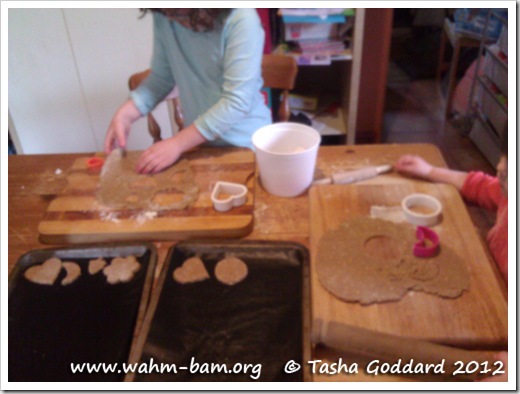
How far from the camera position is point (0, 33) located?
89 cm

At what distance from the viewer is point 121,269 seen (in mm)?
815

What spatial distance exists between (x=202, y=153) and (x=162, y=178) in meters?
0.15

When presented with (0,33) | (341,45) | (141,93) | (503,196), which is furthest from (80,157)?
(341,45)

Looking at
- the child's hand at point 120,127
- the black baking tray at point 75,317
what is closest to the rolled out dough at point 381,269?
the black baking tray at point 75,317

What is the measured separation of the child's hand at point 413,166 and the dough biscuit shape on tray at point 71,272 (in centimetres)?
74

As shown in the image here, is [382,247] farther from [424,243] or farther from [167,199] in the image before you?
[167,199]

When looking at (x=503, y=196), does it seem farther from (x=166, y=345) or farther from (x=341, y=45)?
(x=341, y=45)

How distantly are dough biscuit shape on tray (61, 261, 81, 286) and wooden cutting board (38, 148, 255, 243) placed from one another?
0.07 meters

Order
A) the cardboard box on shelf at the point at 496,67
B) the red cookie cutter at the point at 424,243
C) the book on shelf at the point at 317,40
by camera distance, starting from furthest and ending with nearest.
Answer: the cardboard box on shelf at the point at 496,67 < the book on shelf at the point at 317,40 < the red cookie cutter at the point at 424,243

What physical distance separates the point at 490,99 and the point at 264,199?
69.9 inches

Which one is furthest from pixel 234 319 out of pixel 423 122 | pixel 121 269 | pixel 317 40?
pixel 423 122

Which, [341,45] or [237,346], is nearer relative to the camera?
[237,346]

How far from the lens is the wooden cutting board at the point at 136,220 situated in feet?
2.89

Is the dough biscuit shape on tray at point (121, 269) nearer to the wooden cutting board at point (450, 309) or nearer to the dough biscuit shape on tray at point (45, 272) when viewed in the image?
the dough biscuit shape on tray at point (45, 272)
